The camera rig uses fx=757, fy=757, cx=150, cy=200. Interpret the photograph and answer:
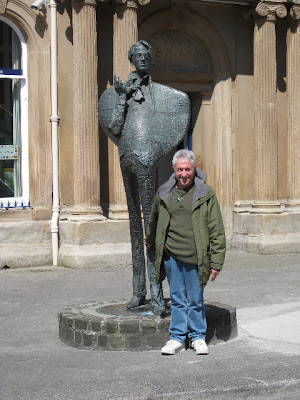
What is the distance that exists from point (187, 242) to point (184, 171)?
57 centimetres

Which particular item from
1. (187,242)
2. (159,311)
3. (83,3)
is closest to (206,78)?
(83,3)

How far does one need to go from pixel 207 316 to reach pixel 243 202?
823 cm

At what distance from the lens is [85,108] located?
12.5m

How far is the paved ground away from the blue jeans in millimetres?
195

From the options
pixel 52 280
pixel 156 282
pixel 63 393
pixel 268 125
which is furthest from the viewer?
pixel 268 125

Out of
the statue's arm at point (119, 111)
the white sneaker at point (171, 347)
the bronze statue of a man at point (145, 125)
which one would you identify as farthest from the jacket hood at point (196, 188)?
the white sneaker at point (171, 347)

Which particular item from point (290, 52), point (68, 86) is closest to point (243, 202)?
point (290, 52)

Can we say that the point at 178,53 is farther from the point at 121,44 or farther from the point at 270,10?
the point at 121,44

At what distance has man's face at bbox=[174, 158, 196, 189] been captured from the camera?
6008mm

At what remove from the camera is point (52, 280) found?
11.0 meters

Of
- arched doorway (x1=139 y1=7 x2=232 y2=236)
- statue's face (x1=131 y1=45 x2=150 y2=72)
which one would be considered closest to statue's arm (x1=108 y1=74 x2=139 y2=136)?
statue's face (x1=131 y1=45 x2=150 y2=72)

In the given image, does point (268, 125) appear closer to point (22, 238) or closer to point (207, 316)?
point (22, 238)

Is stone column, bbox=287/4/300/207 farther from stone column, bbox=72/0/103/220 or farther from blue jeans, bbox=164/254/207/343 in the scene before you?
blue jeans, bbox=164/254/207/343

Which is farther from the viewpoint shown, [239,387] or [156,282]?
[156,282]
